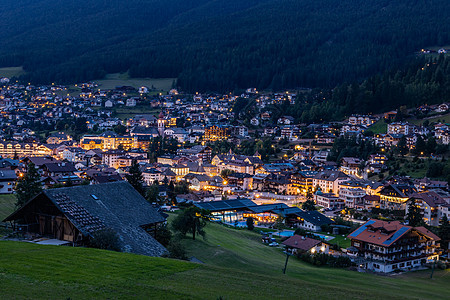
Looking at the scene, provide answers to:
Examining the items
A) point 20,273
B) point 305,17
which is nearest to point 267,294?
point 20,273

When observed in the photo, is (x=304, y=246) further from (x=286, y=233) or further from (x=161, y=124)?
(x=161, y=124)

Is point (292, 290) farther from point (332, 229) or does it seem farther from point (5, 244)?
point (332, 229)

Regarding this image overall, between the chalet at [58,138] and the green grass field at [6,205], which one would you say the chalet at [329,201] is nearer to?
the green grass field at [6,205]

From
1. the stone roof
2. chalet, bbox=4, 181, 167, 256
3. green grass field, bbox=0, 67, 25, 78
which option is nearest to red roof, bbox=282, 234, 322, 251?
the stone roof

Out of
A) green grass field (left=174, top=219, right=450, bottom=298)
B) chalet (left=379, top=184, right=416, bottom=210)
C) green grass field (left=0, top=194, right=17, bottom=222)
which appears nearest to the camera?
green grass field (left=174, top=219, right=450, bottom=298)

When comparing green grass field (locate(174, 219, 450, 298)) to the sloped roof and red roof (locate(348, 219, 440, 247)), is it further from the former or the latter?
the sloped roof

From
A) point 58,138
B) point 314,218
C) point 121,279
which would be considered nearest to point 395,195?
point 314,218
